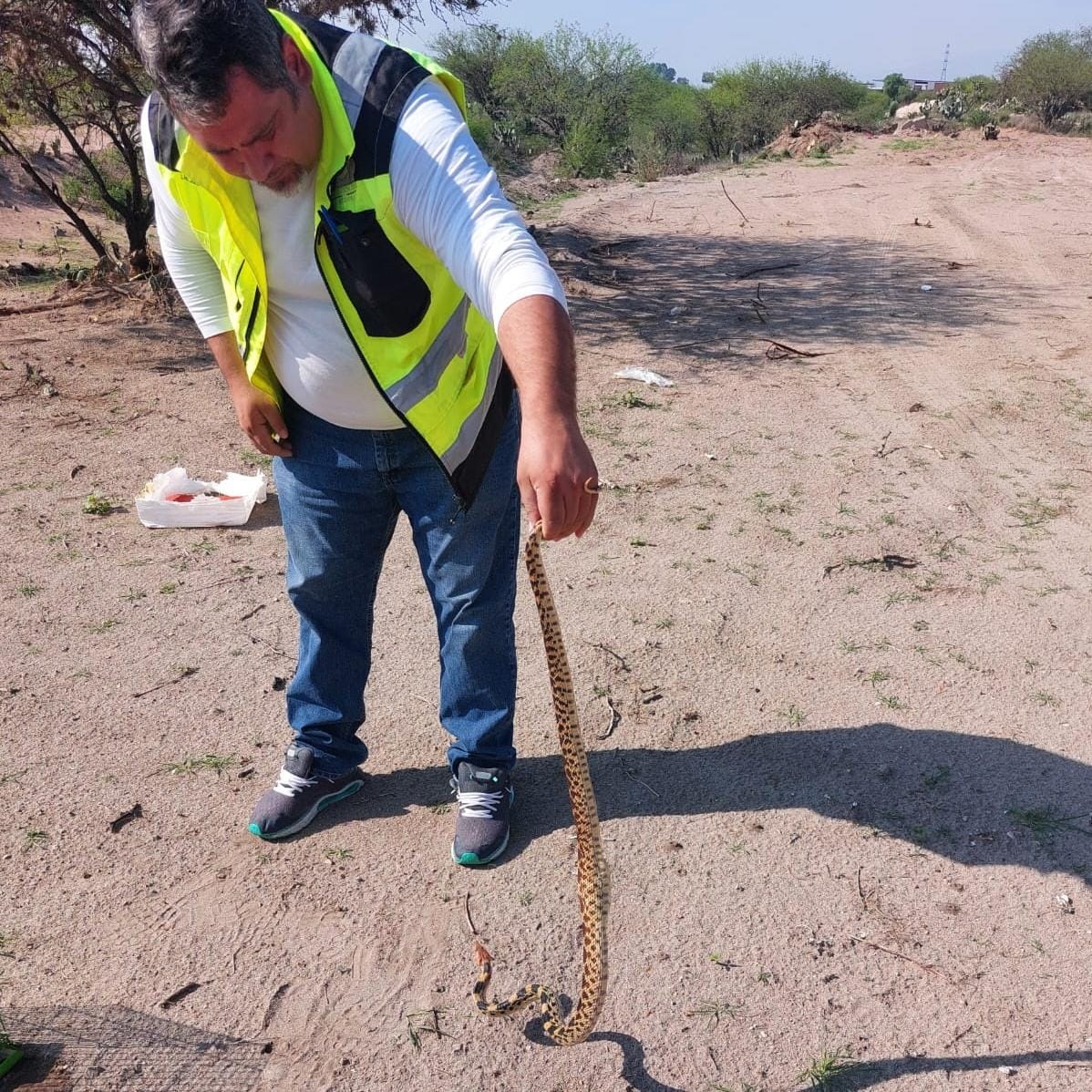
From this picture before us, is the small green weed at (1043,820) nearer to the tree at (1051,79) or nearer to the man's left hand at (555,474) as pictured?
the man's left hand at (555,474)

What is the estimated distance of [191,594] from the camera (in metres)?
4.25

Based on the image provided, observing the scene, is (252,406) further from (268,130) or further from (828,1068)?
(828,1068)

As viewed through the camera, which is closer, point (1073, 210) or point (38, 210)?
point (1073, 210)

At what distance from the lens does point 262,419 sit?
2.49m

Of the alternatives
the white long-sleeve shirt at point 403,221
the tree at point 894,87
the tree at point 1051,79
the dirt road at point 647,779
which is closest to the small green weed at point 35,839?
the dirt road at point 647,779

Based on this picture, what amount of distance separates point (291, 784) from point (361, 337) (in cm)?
135

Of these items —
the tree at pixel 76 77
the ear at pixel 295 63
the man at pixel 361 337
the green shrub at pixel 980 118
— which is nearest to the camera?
the man at pixel 361 337

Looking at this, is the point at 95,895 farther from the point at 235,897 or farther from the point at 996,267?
the point at 996,267

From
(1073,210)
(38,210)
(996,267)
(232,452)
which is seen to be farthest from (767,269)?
(38,210)

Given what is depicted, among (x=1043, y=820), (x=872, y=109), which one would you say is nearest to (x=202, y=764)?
(x=1043, y=820)

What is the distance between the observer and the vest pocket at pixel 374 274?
2021 millimetres

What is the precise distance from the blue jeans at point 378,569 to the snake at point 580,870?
46 centimetres

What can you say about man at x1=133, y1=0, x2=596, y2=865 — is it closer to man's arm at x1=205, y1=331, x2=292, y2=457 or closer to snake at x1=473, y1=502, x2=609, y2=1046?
man's arm at x1=205, y1=331, x2=292, y2=457

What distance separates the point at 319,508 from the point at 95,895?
118cm
